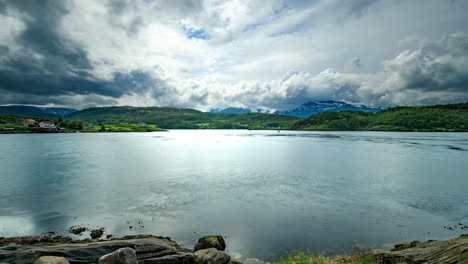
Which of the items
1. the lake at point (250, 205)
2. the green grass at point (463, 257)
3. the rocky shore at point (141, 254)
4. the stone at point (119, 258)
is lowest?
the lake at point (250, 205)

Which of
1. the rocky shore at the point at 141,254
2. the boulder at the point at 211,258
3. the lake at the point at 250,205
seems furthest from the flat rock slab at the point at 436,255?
the boulder at the point at 211,258

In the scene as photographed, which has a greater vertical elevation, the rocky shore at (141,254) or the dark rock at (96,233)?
the rocky shore at (141,254)

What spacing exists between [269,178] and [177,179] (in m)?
16.7

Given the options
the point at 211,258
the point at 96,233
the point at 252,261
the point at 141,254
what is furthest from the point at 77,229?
the point at 252,261

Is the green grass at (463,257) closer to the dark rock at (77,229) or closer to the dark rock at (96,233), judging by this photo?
the dark rock at (96,233)

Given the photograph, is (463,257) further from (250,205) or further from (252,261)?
(250,205)

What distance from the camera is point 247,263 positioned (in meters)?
15.7

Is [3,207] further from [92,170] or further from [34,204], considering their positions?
[92,170]

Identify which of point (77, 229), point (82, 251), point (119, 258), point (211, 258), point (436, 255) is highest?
point (119, 258)

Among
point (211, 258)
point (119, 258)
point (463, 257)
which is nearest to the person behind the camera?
point (463, 257)

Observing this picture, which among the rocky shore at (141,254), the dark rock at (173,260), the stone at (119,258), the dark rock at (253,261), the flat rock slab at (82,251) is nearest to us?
the stone at (119,258)

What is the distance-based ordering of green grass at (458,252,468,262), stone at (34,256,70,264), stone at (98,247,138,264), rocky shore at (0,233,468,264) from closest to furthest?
1. green grass at (458,252,468,262)
2. stone at (34,256,70,264)
3. stone at (98,247,138,264)
4. rocky shore at (0,233,468,264)

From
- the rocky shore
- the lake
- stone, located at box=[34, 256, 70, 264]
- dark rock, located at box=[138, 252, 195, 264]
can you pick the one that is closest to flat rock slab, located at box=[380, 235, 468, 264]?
the rocky shore

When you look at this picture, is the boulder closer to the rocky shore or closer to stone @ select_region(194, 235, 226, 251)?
the rocky shore
